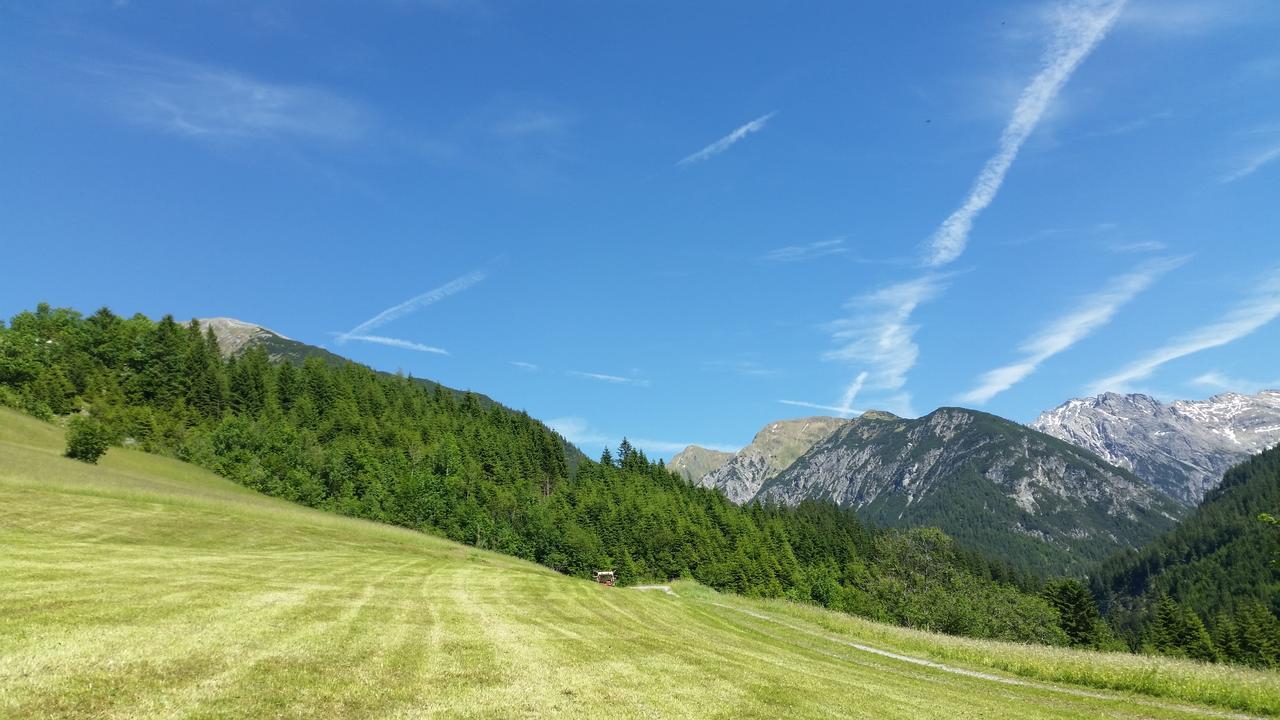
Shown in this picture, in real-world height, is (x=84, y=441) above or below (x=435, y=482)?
below

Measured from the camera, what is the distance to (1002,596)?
131 metres

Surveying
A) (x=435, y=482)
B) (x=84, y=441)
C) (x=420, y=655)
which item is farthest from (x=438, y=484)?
(x=420, y=655)

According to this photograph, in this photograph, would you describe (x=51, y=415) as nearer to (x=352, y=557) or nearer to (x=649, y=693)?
(x=352, y=557)

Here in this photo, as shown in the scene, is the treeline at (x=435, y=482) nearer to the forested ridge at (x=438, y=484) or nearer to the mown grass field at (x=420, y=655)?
the forested ridge at (x=438, y=484)

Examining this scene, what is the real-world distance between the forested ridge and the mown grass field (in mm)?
93453

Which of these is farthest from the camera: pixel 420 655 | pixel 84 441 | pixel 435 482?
pixel 435 482

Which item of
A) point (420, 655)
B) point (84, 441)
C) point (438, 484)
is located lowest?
point (420, 655)

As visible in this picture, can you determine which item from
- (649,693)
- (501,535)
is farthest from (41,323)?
(649,693)

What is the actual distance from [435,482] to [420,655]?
13413 centimetres

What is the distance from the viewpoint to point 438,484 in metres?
146

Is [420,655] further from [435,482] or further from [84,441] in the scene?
[435,482]

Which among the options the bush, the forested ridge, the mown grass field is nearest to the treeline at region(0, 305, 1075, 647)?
the forested ridge

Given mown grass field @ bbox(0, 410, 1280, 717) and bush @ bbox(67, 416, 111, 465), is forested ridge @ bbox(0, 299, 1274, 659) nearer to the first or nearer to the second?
bush @ bbox(67, 416, 111, 465)

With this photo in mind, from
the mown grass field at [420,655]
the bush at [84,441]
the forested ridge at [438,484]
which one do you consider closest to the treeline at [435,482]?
the forested ridge at [438,484]
